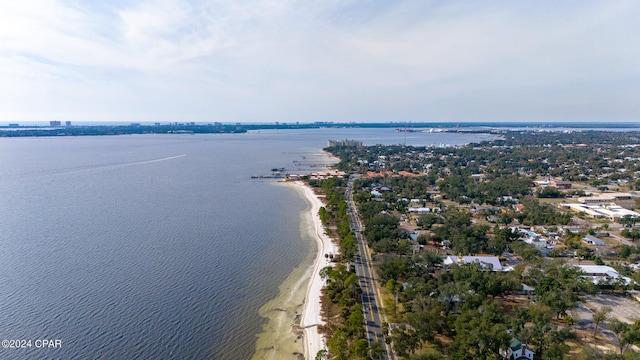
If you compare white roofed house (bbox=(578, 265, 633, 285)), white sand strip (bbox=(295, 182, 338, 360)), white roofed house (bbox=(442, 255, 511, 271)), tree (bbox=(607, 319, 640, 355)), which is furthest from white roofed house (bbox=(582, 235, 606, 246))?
white sand strip (bbox=(295, 182, 338, 360))

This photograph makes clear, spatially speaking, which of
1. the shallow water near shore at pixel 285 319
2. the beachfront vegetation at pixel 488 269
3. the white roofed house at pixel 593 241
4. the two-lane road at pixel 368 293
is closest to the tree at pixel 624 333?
the beachfront vegetation at pixel 488 269

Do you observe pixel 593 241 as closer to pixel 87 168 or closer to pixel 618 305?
pixel 618 305

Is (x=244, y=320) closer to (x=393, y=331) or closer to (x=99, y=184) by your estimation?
(x=393, y=331)

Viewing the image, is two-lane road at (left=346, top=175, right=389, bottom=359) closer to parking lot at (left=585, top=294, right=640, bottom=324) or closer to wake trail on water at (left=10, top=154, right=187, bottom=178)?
parking lot at (left=585, top=294, right=640, bottom=324)

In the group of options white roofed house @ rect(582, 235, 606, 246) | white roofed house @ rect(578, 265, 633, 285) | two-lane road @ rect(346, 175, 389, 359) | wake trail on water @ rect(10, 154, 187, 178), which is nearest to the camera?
two-lane road @ rect(346, 175, 389, 359)

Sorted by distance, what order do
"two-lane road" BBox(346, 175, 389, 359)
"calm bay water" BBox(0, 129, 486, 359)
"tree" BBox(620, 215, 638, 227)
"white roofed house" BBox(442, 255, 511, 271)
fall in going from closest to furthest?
1. "two-lane road" BBox(346, 175, 389, 359)
2. "calm bay water" BBox(0, 129, 486, 359)
3. "white roofed house" BBox(442, 255, 511, 271)
4. "tree" BBox(620, 215, 638, 227)

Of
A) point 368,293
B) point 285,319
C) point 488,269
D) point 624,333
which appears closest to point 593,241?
point 488,269
